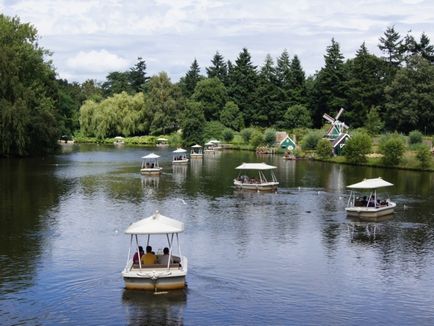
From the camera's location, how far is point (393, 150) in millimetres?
96188

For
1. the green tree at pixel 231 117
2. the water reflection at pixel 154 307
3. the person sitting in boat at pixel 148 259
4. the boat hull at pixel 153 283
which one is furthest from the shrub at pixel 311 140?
the boat hull at pixel 153 283

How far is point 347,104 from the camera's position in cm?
14588

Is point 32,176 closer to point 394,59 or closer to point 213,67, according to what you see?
point 394,59

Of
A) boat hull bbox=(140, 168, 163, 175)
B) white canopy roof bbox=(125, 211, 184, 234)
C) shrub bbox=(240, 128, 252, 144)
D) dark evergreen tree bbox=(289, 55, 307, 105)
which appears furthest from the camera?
dark evergreen tree bbox=(289, 55, 307, 105)

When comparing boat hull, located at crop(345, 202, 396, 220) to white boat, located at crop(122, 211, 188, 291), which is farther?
boat hull, located at crop(345, 202, 396, 220)

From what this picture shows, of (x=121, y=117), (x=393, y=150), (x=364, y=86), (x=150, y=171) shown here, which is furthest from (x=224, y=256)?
(x=121, y=117)

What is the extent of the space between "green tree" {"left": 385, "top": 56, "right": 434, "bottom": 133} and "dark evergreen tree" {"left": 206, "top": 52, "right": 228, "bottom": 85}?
70.8 m

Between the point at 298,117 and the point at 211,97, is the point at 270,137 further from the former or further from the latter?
the point at 211,97

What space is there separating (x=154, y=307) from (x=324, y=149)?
87.1 m

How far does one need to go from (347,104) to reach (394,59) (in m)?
16.6

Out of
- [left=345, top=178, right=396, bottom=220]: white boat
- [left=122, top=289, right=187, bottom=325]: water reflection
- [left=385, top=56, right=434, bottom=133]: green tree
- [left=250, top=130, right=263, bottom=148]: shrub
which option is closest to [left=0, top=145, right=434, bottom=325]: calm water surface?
[left=122, top=289, right=187, bottom=325]: water reflection

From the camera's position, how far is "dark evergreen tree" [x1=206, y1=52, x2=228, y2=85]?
614ft

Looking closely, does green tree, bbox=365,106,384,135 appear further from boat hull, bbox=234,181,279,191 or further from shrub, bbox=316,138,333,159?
boat hull, bbox=234,181,279,191

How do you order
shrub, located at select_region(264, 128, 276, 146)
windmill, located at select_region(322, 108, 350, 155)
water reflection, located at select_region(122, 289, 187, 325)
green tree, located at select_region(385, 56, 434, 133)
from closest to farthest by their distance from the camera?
water reflection, located at select_region(122, 289, 187, 325) → windmill, located at select_region(322, 108, 350, 155) → green tree, located at select_region(385, 56, 434, 133) → shrub, located at select_region(264, 128, 276, 146)
